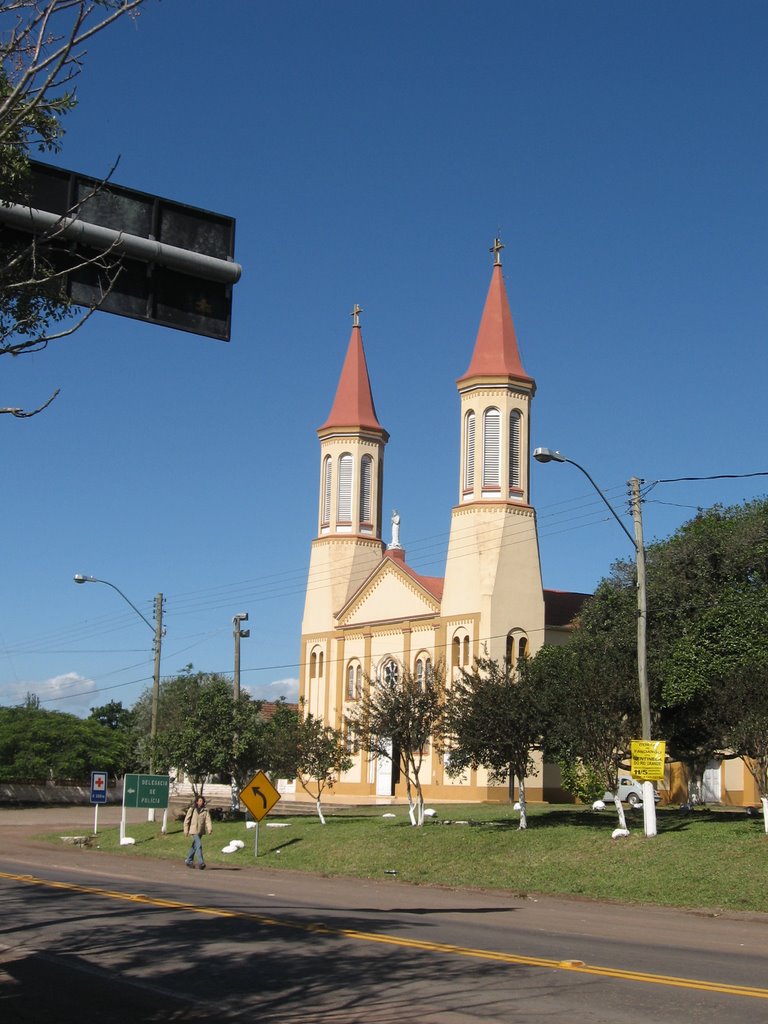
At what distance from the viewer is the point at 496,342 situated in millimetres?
57031

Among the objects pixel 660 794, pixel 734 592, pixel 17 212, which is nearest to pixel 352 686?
pixel 660 794

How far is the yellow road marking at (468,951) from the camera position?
10469 mm

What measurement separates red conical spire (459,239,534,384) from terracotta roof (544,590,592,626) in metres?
10.9

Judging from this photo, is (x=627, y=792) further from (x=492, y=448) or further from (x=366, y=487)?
(x=366, y=487)

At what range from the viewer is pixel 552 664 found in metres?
35.7

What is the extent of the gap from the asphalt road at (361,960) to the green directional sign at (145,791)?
17.0 meters

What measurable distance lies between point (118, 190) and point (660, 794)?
47475 millimetres

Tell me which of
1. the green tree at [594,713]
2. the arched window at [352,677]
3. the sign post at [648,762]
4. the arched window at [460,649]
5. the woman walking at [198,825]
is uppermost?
the arched window at [460,649]

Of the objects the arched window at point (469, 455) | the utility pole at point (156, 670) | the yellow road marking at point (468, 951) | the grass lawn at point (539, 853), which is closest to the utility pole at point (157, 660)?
the utility pole at point (156, 670)

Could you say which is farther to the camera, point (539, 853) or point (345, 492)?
point (345, 492)

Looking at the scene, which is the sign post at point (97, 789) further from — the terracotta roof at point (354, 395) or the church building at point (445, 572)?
the terracotta roof at point (354, 395)

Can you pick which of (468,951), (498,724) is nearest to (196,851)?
(498,724)

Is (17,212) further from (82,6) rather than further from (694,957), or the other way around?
(694,957)

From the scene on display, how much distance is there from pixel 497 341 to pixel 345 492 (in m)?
12.1
